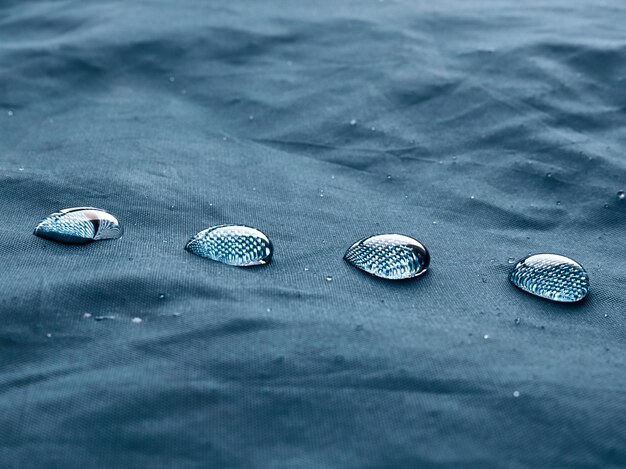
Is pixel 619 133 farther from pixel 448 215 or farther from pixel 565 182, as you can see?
pixel 448 215

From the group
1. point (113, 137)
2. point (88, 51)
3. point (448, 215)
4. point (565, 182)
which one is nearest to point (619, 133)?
point (565, 182)

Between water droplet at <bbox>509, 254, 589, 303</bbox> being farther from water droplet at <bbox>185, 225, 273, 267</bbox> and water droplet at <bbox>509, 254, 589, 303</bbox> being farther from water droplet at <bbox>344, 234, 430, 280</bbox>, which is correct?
water droplet at <bbox>185, 225, 273, 267</bbox>

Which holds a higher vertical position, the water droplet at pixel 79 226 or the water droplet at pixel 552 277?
the water droplet at pixel 79 226

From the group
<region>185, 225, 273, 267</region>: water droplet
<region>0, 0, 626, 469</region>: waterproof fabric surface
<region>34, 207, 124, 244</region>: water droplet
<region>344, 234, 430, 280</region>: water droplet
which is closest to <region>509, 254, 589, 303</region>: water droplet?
<region>0, 0, 626, 469</region>: waterproof fabric surface

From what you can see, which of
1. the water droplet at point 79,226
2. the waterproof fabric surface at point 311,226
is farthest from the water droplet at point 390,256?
the water droplet at point 79,226

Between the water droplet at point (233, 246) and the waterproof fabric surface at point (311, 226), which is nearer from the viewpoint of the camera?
the waterproof fabric surface at point (311, 226)

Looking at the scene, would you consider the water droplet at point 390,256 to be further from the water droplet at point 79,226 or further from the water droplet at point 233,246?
the water droplet at point 79,226
